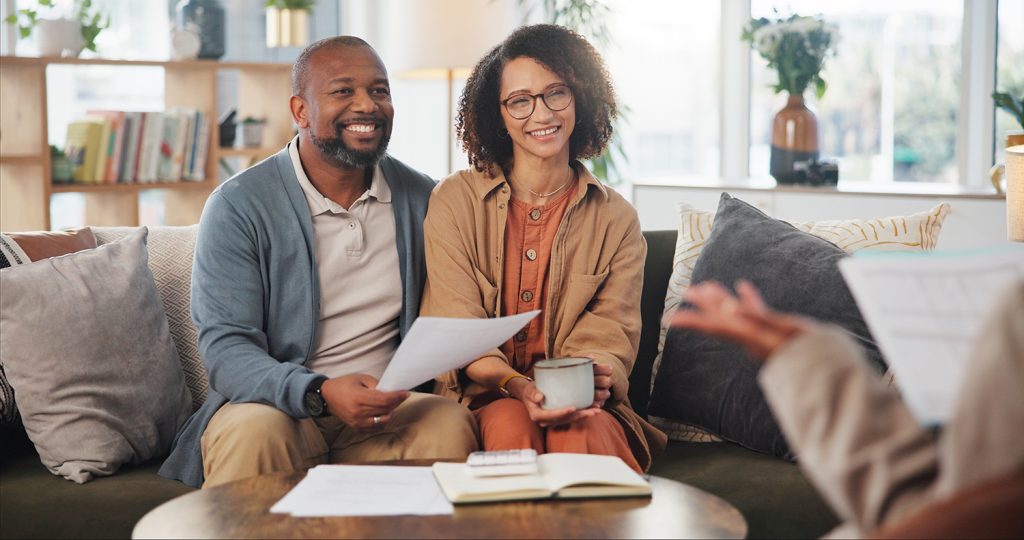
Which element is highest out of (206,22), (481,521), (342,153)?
(206,22)

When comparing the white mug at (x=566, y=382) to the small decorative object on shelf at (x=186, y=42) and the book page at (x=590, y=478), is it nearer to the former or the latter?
the book page at (x=590, y=478)

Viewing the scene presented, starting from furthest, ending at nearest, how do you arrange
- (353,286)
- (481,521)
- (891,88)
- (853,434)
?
(891,88) → (353,286) → (481,521) → (853,434)

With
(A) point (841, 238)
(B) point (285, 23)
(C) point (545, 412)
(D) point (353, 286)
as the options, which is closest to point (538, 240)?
Result: (D) point (353, 286)

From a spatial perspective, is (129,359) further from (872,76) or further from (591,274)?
(872,76)

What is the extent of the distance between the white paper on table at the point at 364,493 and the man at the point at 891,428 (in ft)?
1.88

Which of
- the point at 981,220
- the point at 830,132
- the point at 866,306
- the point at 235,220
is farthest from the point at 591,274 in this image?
the point at 830,132

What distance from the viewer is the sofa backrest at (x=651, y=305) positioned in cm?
256

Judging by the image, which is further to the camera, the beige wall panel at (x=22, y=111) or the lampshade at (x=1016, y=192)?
the beige wall panel at (x=22, y=111)

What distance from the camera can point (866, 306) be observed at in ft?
3.85

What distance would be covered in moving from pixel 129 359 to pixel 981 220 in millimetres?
2603

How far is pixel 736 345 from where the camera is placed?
234 centimetres

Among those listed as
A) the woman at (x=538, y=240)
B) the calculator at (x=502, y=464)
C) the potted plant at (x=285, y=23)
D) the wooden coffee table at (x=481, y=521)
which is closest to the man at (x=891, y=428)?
the wooden coffee table at (x=481, y=521)

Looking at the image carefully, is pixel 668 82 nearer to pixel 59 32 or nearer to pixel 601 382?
pixel 59 32

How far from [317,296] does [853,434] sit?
4.49 feet
